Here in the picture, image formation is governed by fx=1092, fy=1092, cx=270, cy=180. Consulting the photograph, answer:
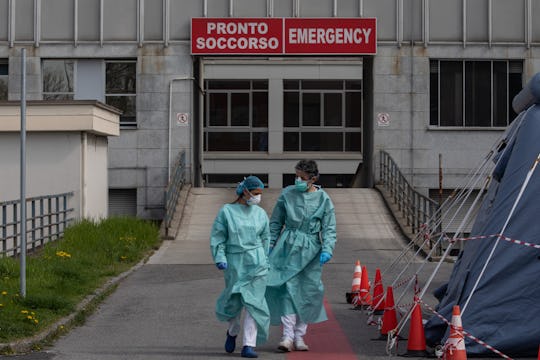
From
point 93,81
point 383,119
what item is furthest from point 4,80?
point 383,119

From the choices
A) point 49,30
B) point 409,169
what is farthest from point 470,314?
point 49,30

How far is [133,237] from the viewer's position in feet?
71.3

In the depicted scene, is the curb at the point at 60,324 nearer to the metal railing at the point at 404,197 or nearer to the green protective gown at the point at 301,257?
the green protective gown at the point at 301,257

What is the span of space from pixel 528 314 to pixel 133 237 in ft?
41.8

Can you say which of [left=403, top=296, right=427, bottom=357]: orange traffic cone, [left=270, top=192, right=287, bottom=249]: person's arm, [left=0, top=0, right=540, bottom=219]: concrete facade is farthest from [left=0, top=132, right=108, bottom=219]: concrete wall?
[left=403, top=296, right=427, bottom=357]: orange traffic cone

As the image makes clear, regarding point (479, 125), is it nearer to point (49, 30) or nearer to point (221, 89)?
point (49, 30)

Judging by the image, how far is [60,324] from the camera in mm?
11508

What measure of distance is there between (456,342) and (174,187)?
18.5 meters

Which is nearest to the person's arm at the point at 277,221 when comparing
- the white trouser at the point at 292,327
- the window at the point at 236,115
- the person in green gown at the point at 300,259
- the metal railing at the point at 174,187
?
the person in green gown at the point at 300,259

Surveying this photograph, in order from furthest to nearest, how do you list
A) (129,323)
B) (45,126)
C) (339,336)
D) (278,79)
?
(278,79), (45,126), (129,323), (339,336)

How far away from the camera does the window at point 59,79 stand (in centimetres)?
3045

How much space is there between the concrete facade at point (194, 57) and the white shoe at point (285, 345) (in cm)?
1980

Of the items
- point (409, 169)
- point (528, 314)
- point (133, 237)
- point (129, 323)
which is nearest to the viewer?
point (528, 314)

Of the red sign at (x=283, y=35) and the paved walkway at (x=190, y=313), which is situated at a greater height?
the red sign at (x=283, y=35)
